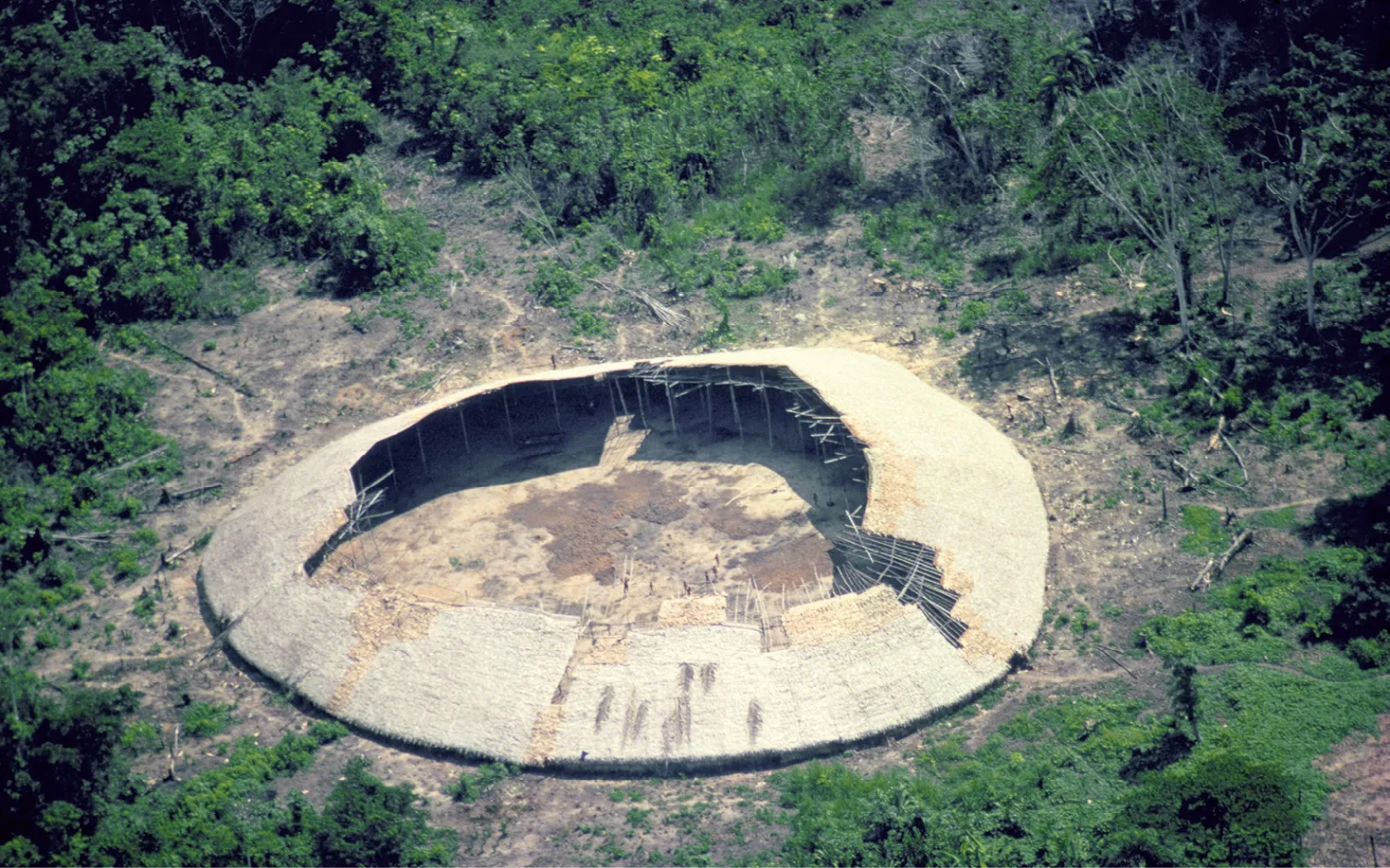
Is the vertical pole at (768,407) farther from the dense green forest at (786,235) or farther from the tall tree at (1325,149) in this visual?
the tall tree at (1325,149)

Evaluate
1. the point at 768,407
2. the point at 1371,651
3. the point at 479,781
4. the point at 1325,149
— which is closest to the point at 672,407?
the point at 768,407

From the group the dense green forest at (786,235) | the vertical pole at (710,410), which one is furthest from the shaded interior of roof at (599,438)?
the dense green forest at (786,235)

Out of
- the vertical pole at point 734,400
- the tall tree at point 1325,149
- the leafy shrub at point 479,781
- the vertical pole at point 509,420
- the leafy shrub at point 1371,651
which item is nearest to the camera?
the leafy shrub at point 479,781

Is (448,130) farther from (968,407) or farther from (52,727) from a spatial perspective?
(52,727)

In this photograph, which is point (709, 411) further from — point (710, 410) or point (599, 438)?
point (599, 438)

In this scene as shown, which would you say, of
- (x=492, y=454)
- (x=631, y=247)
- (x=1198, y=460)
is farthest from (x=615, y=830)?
(x=631, y=247)

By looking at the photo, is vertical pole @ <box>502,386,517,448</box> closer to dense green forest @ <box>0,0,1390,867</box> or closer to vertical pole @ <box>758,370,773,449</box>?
dense green forest @ <box>0,0,1390,867</box>
